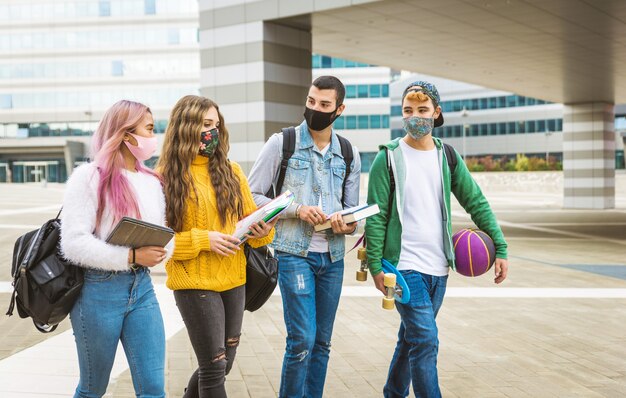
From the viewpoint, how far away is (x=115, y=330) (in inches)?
133

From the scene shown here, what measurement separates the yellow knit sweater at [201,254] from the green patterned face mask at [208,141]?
0.08 m

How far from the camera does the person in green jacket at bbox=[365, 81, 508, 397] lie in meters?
4.24

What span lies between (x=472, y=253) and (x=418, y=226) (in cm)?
38

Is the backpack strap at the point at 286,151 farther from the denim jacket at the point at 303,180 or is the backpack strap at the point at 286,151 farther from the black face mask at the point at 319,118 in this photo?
the black face mask at the point at 319,118

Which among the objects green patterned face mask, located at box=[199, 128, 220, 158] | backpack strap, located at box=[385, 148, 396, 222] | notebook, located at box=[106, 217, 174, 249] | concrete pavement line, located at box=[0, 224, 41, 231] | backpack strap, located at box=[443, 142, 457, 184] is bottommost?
concrete pavement line, located at box=[0, 224, 41, 231]

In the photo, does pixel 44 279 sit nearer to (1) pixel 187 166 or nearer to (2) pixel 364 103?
(1) pixel 187 166

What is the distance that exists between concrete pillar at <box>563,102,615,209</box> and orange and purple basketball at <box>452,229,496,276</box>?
1202 inches

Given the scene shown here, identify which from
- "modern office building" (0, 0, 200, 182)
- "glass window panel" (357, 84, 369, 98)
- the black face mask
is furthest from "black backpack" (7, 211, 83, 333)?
"modern office building" (0, 0, 200, 182)

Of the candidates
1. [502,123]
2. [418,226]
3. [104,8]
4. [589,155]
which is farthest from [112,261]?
[502,123]

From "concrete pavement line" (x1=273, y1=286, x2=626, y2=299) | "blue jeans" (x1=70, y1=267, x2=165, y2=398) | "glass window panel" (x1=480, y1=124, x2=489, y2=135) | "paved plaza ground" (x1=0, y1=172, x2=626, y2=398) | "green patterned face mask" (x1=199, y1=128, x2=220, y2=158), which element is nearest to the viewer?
"blue jeans" (x1=70, y1=267, x2=165, y2=398)

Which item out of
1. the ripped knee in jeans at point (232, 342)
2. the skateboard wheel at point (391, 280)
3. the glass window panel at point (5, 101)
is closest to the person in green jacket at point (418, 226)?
the skateboard wheel at point (391, 280)

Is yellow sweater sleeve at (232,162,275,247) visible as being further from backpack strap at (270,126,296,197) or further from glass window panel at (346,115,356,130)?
glass window panel at (346,115,356,130)

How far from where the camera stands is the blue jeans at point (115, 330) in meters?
3.34

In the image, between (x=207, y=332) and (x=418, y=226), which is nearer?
(x=207, y=332)
